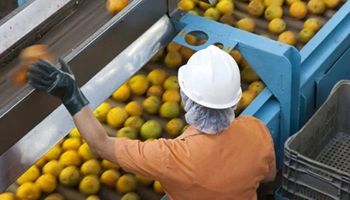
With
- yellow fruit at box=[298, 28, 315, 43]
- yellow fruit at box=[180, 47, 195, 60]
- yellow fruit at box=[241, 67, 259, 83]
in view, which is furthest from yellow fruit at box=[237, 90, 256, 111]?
yellow fruit at box=[298, 28, 315, 43]

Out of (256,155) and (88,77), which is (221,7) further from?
(256,155)

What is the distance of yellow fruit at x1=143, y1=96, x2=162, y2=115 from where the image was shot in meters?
3.28

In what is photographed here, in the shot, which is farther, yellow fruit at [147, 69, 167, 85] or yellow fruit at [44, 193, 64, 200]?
yellow fruit at [147, 69, 167, 85]

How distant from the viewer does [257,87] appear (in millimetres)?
3262

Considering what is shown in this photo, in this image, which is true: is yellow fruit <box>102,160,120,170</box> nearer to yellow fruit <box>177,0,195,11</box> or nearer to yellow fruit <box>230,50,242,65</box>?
yellow fruit <box>230,50,242,65</box>

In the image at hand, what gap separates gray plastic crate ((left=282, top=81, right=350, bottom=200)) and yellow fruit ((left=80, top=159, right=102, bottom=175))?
85cm

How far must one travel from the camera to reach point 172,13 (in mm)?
3316

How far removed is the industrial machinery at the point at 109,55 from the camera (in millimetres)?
2568

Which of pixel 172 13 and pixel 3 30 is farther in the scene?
pixel 172 13

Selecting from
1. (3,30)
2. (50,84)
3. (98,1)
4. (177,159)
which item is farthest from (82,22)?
(177,159)

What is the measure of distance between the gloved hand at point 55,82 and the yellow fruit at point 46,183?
2.23ft

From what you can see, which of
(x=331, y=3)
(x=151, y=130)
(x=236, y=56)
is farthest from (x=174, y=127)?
(x=331, y=3)

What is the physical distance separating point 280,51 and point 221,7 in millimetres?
752

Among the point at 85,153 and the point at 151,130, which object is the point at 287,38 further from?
the point at 85,153
